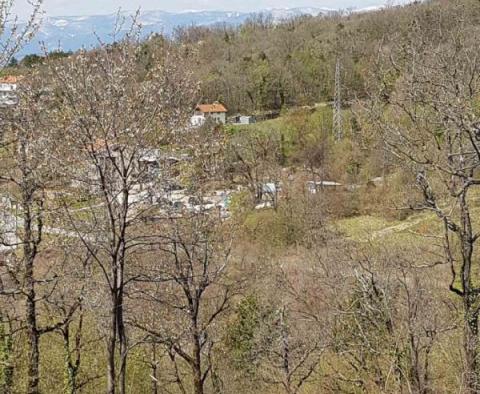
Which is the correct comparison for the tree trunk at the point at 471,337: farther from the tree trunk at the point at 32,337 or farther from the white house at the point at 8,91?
the white house at the point at 8,91

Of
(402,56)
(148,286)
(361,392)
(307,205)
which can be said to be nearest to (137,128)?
(402,56)

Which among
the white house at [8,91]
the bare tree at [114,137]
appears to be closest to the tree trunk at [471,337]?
the bare tree at [114,137]

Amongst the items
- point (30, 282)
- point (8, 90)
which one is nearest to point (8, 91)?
point (8, 90)

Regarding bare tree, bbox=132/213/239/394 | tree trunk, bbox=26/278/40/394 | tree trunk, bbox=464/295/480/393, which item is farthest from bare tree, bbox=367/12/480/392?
tree trunk, bbox=26/278/40/394

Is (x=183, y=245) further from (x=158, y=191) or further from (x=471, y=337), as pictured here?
(x=471, y=337)

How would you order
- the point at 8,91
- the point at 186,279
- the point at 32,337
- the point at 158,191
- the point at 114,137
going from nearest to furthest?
1. the point at 114,137
2. the point at 158,191
3. the point at 8,91
4. the point at 186,279
5. the point at 32,337

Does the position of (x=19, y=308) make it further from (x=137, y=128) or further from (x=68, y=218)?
(x=137, y=128)
